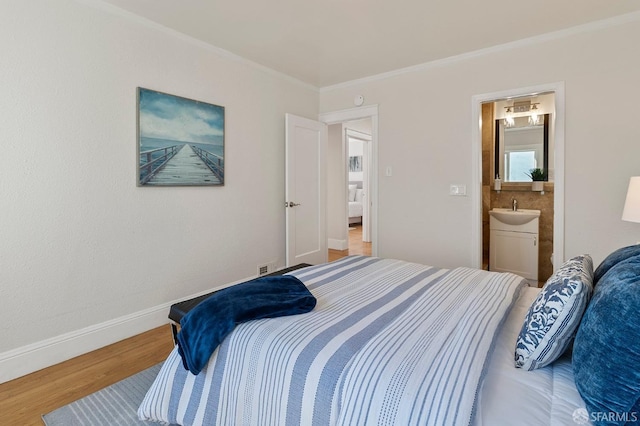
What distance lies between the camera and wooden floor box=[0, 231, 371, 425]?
1784 mm

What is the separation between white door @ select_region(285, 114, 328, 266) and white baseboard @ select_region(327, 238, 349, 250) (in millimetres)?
1408

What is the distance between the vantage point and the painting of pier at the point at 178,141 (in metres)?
2.68

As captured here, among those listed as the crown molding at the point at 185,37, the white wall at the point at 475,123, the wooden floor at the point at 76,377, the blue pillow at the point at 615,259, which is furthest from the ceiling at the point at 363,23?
the wooden floor at the point at 76,377

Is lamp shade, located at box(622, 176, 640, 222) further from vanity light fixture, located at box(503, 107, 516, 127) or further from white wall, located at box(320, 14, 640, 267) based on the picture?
vanity light fixture, located at box(503, 107, 516, 127)

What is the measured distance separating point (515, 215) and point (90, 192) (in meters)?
4.23

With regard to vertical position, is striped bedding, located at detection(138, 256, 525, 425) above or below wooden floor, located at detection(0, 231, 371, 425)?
above

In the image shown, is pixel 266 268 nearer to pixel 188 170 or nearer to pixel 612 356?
pixel 188 170

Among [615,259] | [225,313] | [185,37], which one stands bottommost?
[225,313]

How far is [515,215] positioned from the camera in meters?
3.87

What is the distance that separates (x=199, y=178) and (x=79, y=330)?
1.50 m

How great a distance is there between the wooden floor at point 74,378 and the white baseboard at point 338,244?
3724 millimetres

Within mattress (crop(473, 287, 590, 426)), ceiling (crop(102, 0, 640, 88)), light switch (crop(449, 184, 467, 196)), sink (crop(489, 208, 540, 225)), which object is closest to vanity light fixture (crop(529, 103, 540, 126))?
sink (crop(489, 208, 540, 225))

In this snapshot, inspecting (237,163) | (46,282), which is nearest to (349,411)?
(46,282)

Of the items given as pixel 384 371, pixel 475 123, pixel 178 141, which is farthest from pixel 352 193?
pixel 384 371
